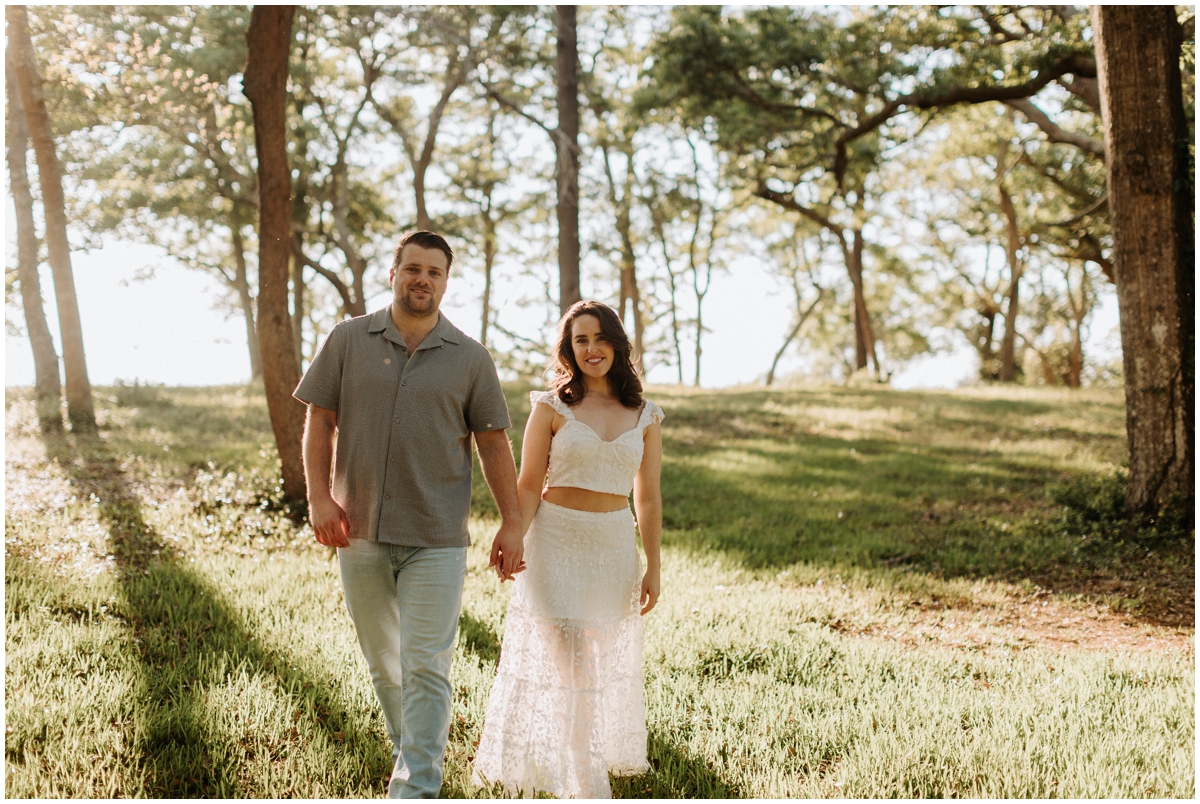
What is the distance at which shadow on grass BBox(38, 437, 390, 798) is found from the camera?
148 inches

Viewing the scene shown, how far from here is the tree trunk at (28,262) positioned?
532 inches

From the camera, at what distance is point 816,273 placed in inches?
1559

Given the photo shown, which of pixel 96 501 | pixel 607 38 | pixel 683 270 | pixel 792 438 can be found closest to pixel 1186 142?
pixel 792 438

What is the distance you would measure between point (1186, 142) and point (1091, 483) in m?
3.68

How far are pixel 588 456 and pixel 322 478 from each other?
1.18 m

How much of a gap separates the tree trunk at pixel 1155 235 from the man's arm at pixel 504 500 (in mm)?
7022

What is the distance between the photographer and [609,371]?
4.00 metres

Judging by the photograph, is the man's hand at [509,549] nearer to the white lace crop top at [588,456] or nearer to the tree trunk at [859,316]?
the white lace crop top at [588,456]

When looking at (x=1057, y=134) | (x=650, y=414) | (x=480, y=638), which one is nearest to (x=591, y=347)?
(x=650, y=414)

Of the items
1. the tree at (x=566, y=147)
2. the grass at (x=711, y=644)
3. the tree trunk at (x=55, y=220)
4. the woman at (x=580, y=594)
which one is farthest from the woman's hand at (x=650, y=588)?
the tree trunk at (x=55, y=220)

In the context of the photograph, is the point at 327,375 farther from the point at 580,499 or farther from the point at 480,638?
the point at 480,638

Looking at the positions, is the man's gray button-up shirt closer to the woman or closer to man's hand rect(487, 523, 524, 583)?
man's hand rect(487, 523, 524, 583)

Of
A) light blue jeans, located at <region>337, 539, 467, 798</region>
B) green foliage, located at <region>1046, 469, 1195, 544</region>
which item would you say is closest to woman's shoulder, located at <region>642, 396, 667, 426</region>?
light blue jeans, located at <region>337, 539, 467, 798</region>

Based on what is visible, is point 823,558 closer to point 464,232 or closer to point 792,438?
point 792,438
